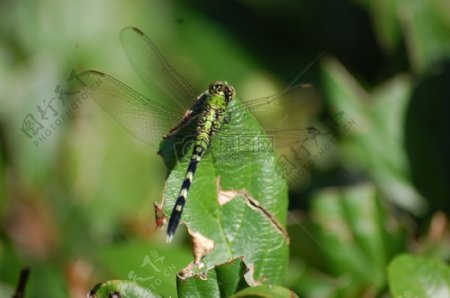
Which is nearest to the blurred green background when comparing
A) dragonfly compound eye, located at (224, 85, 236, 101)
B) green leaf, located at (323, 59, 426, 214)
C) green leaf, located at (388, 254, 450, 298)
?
green leaf, located at (323, 59, 426, 214)

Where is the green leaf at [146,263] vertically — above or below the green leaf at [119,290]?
above

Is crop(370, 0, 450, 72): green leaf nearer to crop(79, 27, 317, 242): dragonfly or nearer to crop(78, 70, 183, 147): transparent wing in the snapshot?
crop(79, 27, 317, 242): dragonfly

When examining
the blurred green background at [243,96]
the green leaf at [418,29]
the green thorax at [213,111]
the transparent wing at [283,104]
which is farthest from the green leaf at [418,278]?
the green leaf at [418,29]

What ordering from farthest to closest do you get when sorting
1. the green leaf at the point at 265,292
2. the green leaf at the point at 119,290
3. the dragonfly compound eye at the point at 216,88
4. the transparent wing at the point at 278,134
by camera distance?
the dragonfly compound eye at the point at 216,88, the transparent wing at the point at 278,134, the green leaf at the point at 119,290, the green leaf at the point at 265,292

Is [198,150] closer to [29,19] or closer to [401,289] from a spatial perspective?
[401,289]

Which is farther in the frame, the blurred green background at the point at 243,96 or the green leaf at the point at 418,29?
the green leaf at the point at 418,29

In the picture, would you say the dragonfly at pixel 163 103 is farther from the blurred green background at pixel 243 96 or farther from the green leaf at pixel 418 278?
the green leaf at pixel 418 278

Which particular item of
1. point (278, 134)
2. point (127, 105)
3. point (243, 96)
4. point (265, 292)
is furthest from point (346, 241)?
point (243, 96)

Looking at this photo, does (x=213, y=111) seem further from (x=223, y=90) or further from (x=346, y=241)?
(x=346, y=241)
